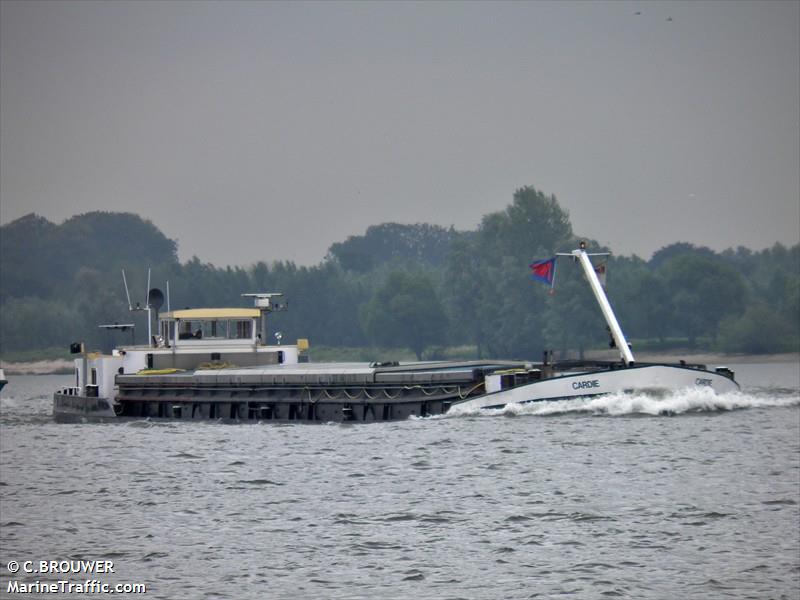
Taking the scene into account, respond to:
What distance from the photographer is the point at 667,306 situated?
175250 mm

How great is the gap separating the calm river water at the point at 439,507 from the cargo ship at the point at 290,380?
1.15m

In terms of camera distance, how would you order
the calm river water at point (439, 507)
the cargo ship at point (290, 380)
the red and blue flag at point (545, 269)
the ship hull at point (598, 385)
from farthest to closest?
the red and blue flag at point (545, 269)
the cargo ship at point (290, 380)
the ship hull at point (598, 385)
the calm river water at point (439, 507)

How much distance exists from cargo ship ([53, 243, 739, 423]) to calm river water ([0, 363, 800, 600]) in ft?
3.79

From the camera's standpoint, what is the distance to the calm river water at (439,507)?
29.1m

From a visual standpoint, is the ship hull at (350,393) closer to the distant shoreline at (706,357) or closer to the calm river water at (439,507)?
the calm river water at (439,507)

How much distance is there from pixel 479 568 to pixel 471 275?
533 ft

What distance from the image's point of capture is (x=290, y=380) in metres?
64.8

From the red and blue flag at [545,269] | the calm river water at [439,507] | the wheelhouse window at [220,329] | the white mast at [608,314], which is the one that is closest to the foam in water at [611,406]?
the calm river water at [439,507]

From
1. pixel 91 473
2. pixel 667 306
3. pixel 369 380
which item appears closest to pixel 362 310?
pixel 667 306

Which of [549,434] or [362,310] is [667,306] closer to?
[362,310]

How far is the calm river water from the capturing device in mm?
29062

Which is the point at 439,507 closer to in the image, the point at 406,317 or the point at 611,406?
→ the point at 611,406

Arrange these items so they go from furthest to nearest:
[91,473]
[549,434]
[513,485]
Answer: [549,434] → [91,473] → [513,485]

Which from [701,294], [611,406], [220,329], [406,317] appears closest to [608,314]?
[611,406]
